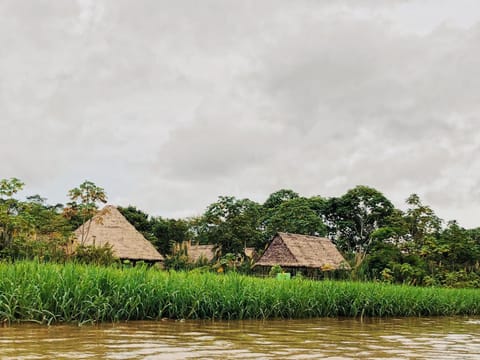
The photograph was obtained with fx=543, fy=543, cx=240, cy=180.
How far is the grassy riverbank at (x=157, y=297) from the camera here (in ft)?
20.3

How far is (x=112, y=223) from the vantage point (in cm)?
2334

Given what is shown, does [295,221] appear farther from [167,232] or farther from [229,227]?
[229,227]

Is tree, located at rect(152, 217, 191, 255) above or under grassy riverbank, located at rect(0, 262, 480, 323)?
above

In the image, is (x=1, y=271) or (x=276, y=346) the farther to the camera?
(x=1, y=271)

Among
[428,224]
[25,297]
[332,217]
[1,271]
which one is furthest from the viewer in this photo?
[332,217]

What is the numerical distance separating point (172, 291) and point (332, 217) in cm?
3826

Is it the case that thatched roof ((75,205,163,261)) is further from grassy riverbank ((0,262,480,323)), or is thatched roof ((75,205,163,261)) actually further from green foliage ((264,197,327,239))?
green foliage ((264,197,327,239))

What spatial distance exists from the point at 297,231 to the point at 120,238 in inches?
725

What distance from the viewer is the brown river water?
4.06m

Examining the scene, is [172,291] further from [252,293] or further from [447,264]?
[447,264]

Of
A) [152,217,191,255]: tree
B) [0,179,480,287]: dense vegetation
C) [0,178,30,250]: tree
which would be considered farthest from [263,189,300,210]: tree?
[0,178,30,250]: tree

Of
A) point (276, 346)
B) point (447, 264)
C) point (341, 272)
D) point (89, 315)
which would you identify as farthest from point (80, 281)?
point (447, 264)

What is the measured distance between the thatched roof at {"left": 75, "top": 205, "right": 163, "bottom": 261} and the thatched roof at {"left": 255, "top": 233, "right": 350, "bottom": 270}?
5.34 metres

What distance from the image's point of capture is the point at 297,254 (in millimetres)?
25062
